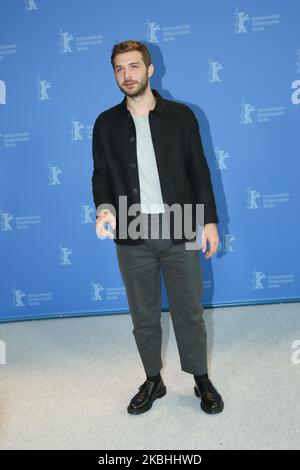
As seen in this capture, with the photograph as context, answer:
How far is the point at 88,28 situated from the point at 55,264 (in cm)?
176

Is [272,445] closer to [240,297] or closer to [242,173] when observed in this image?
[240,297]

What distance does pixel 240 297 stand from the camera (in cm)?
343

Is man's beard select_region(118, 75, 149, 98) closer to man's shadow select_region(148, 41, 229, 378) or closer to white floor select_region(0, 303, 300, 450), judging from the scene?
man's shadow select_region(148, 41, 229, 378)

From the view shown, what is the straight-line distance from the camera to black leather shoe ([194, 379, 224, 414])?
2.10 m

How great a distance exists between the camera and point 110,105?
10.5 ft

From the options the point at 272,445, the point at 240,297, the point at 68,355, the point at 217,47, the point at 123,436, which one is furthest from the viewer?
the point at 240,297

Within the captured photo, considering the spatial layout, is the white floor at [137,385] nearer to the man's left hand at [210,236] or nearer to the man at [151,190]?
the man at [151,190]

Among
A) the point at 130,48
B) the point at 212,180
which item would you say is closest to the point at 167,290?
the point at 130,48

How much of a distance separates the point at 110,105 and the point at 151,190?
4.70 feet

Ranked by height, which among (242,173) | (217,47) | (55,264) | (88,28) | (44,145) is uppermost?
(88,28)

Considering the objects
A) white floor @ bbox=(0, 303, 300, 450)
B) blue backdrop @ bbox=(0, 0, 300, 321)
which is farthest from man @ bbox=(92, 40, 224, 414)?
blue backdrop @ bbox=(0, 0, 300, 321)

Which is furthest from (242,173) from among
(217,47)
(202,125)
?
(217,47)

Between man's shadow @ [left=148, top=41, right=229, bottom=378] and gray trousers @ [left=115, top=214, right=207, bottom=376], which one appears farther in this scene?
man's shadow @ [left=148, top=41, right=229, bottom=378]

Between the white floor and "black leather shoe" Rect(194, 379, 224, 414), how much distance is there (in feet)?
0.12
